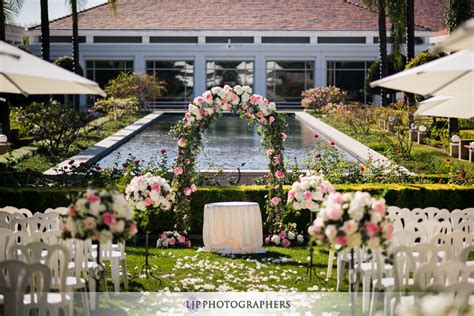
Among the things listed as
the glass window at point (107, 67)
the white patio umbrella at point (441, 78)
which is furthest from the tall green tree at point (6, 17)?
the glass window at point (107, 67)

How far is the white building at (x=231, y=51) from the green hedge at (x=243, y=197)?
35.3 m

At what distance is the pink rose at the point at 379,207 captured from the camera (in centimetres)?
673

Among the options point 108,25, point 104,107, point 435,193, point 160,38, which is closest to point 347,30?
point 160,38

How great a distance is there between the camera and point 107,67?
4819cm

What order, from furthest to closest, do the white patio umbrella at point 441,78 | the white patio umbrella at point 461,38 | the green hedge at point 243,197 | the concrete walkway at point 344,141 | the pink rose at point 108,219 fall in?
1. the concrete walkway at point 344,141
2. the green hedge at point 243,197
3. the white patio umbrella at point 441,78
4. the pink rose at point 108,219
5. the white patio umbrella at point 461,38

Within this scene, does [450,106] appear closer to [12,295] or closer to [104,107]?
[12,295]

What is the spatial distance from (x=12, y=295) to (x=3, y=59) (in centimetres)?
250

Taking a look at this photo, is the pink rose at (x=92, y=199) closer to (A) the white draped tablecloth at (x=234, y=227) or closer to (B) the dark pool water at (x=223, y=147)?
(A) the white draped tablecloth at (x=234, y=227)

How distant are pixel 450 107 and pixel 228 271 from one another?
3237 millimetres

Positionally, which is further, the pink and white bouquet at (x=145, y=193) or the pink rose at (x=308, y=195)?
the pink rose at (x=308, y=195)

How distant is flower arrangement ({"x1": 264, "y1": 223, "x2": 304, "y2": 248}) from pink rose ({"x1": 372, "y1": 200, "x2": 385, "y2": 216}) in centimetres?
560

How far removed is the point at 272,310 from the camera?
27.4 feet

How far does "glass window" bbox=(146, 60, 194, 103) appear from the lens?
48.6 metres

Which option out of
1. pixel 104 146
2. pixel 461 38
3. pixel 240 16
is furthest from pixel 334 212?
pixel 240 16
